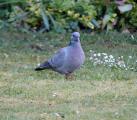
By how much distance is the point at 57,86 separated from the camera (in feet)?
26.4

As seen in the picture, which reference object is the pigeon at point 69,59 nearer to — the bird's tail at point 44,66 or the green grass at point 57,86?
the bird's tail at point 44,66

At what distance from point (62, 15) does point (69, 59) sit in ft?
11.1

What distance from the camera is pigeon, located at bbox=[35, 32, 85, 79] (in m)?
8.20

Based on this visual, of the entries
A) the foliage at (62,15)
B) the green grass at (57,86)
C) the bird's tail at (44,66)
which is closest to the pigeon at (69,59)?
the bird's tail at (44,66)

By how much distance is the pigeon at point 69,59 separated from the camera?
8195 millimetres

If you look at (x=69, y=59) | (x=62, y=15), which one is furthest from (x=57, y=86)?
(x=62, y=15)

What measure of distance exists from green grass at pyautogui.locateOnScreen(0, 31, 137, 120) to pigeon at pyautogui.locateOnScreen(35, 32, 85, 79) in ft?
0.49

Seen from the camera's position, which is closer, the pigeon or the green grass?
the green grass

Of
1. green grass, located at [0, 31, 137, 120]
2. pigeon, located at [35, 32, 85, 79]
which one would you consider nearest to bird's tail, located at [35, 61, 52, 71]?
pigeon, located at [35, 32, 85, 79]

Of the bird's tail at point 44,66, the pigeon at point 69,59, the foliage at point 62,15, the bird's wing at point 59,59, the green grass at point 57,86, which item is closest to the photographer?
the green grass at point 57,86

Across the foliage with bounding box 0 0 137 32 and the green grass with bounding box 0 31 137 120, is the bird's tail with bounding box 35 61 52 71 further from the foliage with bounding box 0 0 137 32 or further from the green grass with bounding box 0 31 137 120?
the foliage with bounding box 0 0 137 32

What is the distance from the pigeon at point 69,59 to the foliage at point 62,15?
9.73 ft

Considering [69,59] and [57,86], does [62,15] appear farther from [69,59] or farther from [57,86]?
[57,86]

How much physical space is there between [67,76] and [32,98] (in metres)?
1.15
